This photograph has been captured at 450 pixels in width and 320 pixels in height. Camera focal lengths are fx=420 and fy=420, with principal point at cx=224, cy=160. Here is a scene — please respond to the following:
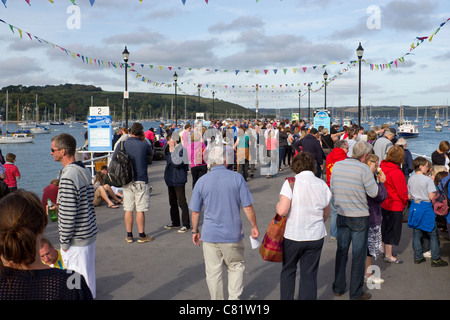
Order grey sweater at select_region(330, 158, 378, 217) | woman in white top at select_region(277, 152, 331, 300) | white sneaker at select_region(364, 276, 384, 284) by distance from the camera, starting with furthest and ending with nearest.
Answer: white sneaker at select_region(364, 276, 384, 284) < grey sweater at select_region(330, 158, 378, 217) < woman in white top at select_region(277, 152, 331, 300)

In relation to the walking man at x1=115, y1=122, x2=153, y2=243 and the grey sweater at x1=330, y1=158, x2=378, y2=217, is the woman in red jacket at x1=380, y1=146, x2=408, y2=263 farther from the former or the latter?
the walking man at x1=115, y1=122, x2=153, y2=243

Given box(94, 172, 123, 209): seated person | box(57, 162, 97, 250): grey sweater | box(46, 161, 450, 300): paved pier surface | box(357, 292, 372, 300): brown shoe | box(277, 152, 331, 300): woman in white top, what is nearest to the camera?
box(57, 162, 97, 250): grey sweater

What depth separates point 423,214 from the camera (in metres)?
6.41

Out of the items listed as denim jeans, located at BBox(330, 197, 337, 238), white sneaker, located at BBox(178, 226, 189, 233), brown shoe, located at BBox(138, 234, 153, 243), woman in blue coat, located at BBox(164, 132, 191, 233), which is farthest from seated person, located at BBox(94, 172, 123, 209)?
denim jeans, located at BBox(330, 197, 337, 238)

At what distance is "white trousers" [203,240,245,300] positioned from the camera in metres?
4.55

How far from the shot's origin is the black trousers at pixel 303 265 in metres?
4.46

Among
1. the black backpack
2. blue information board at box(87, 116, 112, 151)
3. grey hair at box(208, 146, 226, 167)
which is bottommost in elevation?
the black backpack

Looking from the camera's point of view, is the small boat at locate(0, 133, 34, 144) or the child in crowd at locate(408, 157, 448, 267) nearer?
the child in crowd at locate(408, 157, 448, 267)

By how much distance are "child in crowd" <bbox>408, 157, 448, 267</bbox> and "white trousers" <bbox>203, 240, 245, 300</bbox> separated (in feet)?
10.9

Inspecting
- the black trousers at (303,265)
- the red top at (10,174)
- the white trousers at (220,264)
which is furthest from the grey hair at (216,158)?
the red top at (10,174)

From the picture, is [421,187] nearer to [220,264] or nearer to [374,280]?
[374,280]

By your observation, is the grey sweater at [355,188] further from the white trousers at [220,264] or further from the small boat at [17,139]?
the small boat at [17,139]

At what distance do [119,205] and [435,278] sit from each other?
750 centimetres
